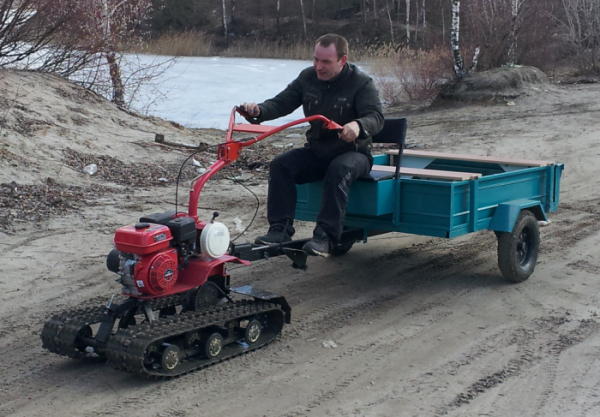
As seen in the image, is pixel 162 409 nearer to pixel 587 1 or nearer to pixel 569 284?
pixel 569 284

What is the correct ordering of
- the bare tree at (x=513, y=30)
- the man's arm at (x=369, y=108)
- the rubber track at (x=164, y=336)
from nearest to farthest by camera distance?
the rubber track at (x=164, y=336) < the man's arm at (x=369, y=108) < the bare tree at (x=513, y=30)

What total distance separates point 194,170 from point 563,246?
213 inches

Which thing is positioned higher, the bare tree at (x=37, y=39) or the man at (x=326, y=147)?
the bare tree at (x=37, y=39)

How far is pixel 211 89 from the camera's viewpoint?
67.0ft

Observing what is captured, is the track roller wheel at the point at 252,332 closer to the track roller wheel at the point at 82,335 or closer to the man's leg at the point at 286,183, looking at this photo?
the man's leg at the point at 286,183

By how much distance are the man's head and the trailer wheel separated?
2.00 meters

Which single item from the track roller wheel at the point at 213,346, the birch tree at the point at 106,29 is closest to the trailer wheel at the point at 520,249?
the track roller wheel at the point at 213,346

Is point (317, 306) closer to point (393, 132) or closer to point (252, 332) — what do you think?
point (252, 332)

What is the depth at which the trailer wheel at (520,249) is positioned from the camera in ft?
20.2

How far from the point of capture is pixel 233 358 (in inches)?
186

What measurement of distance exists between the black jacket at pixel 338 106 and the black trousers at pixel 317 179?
0.10 m

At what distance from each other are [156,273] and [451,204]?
2469 mm

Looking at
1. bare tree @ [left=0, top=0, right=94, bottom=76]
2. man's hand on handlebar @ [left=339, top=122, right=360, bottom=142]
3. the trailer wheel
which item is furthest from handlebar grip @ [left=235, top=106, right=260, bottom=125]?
bare tree @ [left=0, top=0, right=94, bottom=76]

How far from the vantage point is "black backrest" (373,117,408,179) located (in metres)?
6.12
